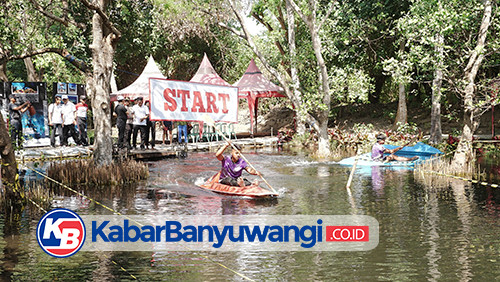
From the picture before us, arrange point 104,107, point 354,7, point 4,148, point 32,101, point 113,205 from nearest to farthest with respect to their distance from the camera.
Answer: point 4,148
point 113,205
point 104,107
point 32,101
point 354,7

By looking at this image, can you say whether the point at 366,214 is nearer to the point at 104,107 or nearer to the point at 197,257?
the point at 197,257

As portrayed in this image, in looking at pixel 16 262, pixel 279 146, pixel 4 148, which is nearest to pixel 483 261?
pixel 16 262

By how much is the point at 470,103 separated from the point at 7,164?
1242 centimetres

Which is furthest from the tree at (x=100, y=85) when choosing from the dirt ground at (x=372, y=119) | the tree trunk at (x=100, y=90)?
the dirt ground at (x=372, y=119)

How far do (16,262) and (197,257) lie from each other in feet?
8.14

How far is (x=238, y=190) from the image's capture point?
39.9ft

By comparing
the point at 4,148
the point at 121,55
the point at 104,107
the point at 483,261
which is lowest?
the point at 483,261

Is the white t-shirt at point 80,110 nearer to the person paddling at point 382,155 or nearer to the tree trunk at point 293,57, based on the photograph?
the tree trunk at point 293,57

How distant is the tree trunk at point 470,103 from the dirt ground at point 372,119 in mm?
8263

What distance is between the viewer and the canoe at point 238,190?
1184 cm

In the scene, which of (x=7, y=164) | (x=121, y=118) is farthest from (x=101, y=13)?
(x=121, y=118)

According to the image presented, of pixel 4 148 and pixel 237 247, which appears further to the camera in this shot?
pixel 4 148

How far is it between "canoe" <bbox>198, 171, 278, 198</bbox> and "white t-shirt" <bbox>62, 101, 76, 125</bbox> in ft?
30.5

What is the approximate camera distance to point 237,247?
806 centimetres
